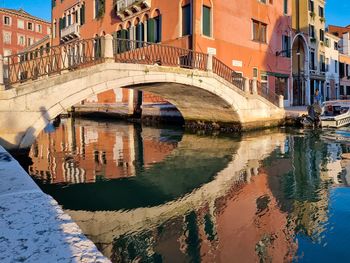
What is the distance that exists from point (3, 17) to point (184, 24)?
36.5 metres

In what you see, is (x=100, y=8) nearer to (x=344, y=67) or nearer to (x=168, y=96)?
(x=168, y=96)

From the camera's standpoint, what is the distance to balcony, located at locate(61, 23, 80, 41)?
25.0m

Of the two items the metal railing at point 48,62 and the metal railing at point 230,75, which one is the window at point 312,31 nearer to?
the metal railing at point 230,75

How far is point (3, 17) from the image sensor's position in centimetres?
4272

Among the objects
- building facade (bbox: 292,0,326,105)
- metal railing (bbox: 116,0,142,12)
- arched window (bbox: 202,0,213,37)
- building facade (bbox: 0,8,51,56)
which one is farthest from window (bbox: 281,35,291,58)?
building facade (bbox: 0,8,51,56)

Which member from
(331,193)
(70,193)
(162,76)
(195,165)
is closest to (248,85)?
(162,76)

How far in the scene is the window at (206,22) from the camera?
1580 cm

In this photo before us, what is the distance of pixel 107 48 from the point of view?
8.88 m

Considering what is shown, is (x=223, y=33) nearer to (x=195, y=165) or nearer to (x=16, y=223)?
(x=195, y=165)

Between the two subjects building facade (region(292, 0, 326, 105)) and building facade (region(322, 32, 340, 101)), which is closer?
building facade (region(292, 0, 326, 105))

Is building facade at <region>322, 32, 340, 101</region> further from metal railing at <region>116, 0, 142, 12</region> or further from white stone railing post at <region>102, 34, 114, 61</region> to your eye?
white stone railing post at <region>102, 34, 114, 61</region>

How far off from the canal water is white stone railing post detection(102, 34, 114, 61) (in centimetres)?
286

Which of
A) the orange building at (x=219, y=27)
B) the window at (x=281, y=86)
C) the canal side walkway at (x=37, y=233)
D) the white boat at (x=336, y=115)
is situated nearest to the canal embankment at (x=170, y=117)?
the white boat at (x=336, y=115)

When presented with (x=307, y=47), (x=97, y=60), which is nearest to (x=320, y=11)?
(x=307, y=47)
